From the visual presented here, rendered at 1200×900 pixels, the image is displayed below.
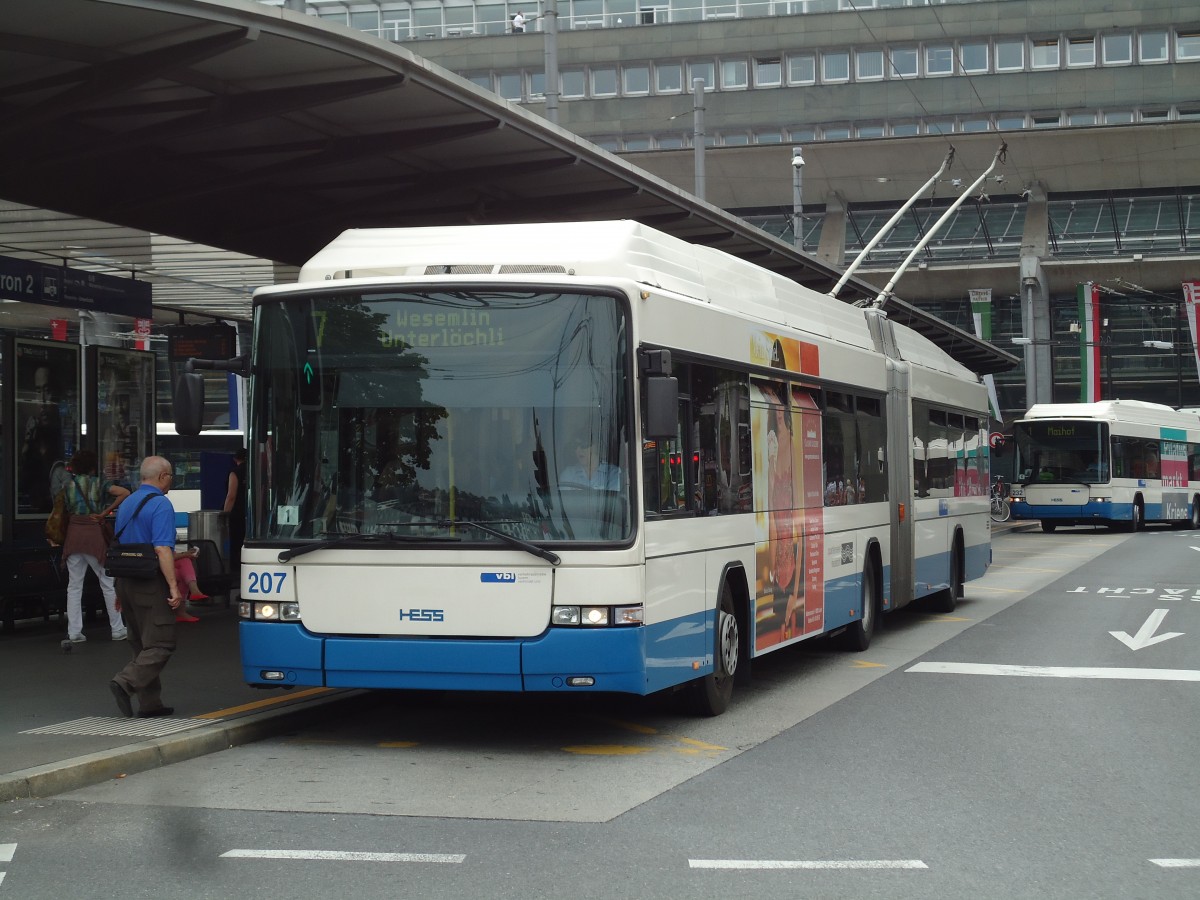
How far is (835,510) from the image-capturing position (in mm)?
13242

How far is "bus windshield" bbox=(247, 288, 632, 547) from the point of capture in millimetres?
8758

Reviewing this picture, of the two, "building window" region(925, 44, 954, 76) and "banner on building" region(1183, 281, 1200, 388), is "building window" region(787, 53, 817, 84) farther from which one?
"banner on building" region(1183, 281, 1200, 388)

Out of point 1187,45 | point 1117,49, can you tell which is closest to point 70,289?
point 1117,49

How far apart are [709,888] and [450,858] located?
112cm

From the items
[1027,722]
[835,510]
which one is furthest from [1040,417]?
[1027,722]

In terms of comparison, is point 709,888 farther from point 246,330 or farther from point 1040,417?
point 1040,417

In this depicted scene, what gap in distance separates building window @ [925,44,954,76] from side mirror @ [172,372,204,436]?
5187 cm

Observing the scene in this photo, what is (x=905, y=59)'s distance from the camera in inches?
2271

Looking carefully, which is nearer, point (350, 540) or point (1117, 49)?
point (350, 540)

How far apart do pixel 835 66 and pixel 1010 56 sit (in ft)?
20.3

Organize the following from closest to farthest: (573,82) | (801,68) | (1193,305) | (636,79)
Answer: (1193,305) → (801,68) → (636,79) → (573,82)

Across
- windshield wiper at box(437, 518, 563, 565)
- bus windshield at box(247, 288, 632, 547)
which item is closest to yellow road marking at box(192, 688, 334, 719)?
bus windshield at box(247, 288, 632, 547)

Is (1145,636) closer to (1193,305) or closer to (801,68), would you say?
(1193,305)

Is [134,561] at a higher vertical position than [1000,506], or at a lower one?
higher
